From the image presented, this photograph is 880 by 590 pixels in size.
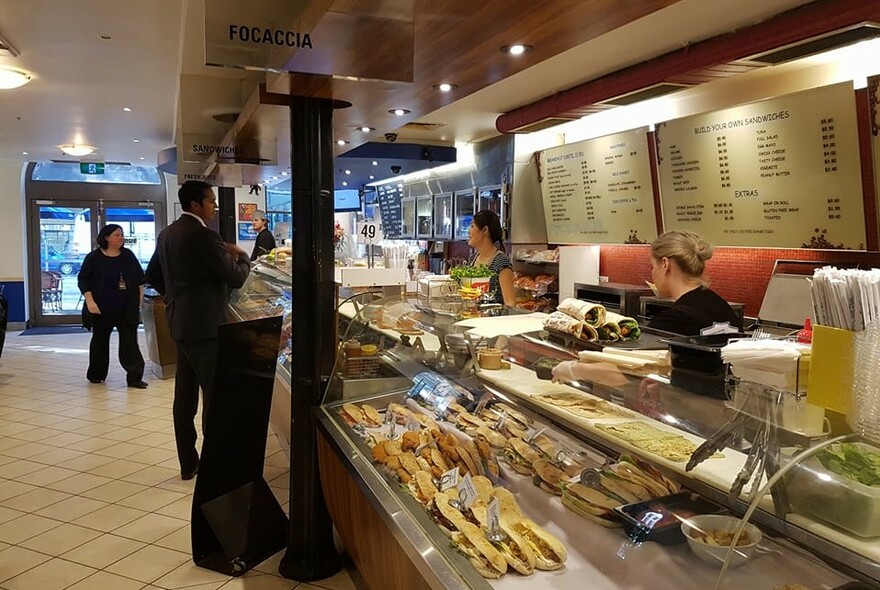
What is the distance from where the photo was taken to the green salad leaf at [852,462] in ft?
4.38

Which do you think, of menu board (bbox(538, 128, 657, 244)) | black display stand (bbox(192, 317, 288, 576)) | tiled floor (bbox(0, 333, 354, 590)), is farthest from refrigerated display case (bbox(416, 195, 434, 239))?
black display stand (bbox(192, 317, 288, 576))

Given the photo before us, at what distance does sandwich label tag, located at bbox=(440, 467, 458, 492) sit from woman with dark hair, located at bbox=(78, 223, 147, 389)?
6.31 metres

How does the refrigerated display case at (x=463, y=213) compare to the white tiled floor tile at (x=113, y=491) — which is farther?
the refrigerated display case at (x=463, y=213)

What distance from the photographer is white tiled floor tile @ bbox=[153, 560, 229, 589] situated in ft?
10.6

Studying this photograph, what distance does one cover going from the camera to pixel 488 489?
2135mm

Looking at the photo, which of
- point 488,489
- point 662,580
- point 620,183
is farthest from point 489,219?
point 662,580

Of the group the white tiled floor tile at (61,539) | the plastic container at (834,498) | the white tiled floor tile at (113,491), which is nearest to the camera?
the plastic container at (834,498)

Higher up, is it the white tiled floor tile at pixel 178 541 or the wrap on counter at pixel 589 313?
the wrap on counter at pixel 589 313

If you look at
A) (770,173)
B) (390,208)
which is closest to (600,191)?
(770,173)

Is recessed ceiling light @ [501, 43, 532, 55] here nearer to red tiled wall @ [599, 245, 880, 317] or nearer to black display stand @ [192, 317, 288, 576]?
black display stand @ [192, 317, 288, 576]

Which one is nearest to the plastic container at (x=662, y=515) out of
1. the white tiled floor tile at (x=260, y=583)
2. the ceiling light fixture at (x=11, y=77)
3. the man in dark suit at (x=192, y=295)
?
the white tiled floor tile at (x=260, y=583)

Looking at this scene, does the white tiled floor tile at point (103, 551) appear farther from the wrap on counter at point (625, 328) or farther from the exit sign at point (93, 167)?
the exit sign at point (93, 167)

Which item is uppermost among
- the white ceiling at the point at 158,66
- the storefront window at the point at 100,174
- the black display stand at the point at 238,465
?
the storefront window at the point at 100,174

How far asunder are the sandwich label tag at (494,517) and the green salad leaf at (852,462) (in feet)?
2.84
